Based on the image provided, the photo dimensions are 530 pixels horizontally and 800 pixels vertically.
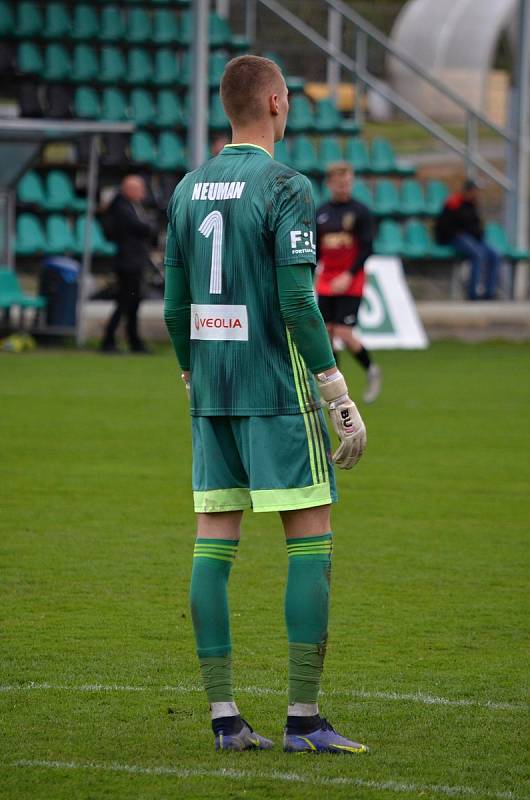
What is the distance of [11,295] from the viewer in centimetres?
1805

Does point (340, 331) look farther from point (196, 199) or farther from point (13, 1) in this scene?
point (13, 1)

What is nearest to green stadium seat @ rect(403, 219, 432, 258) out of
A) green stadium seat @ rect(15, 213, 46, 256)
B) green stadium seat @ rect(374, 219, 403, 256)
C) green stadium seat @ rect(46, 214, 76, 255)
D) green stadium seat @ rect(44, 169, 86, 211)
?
green stadium seat @ rect(374, 219, 403, 256)

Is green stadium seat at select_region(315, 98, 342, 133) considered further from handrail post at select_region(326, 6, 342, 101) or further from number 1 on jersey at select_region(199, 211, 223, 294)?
number 1 on jersey at select_region(199, 211, 223, 294)

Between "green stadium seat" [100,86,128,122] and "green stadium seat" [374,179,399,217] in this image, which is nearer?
"green stadium seat" [100,86,128,122]

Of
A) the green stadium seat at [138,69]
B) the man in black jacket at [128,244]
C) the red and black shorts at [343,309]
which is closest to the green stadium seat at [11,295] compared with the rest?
the man in black jacket at [128,244]

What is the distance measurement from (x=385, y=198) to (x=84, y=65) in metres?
5.06

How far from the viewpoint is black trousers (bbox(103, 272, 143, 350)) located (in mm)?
17469

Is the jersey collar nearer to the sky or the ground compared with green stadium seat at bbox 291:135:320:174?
nearer to the ground

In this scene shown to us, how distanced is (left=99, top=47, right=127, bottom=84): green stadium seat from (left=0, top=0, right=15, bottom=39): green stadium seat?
1429mm

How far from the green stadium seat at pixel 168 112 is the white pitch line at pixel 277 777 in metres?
19.3

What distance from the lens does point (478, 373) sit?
650 inches

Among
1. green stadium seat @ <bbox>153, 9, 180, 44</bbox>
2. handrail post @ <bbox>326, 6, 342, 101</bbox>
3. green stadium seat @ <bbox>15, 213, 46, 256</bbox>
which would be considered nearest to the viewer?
green stadium seat @ <bbox>15, 213, 46, 256</bbox>

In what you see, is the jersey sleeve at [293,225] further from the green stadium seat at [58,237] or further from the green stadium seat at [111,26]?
the green stadium seat at [111,26]

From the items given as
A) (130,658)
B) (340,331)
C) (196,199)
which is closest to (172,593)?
(130,658)
